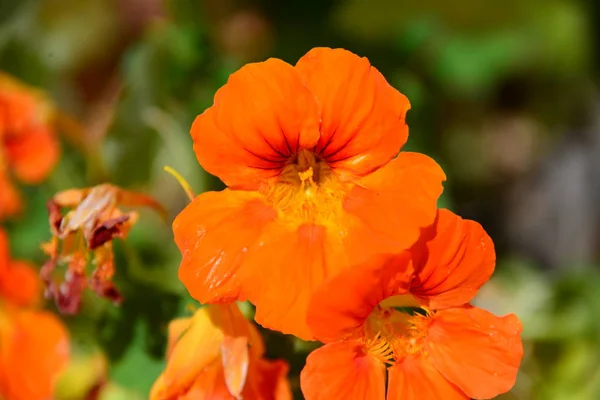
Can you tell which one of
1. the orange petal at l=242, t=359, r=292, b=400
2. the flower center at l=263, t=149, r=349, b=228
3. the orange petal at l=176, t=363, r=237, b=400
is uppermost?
the flower center at l=263, t=149, r=349, b=228

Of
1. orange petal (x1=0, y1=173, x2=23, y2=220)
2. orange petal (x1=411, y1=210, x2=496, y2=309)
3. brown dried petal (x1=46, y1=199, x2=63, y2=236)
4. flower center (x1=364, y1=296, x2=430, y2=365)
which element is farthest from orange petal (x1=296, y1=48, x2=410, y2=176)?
orange petal (x1=0, y1=173, x2=23, y2=220)

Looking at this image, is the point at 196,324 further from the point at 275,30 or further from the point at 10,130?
the point at 275,30

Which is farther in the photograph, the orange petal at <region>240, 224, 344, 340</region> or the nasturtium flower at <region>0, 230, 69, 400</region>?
the nasturtium flower at <region>0, 230, 69, 400</region>

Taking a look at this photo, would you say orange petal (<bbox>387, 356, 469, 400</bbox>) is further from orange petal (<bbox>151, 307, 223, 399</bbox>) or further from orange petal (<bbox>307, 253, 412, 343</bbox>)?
orange petal (<bbox>151, 307, 223, 399</bbox>)

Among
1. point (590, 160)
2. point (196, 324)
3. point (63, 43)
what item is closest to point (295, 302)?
point (196, 324)

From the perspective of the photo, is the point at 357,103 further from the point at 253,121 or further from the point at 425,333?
the point at 425,333

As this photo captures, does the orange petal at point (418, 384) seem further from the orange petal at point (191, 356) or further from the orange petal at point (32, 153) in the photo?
the orange petal at point (32, 153)

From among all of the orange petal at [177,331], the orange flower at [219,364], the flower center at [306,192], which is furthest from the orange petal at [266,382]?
the flower center at [306,192]
